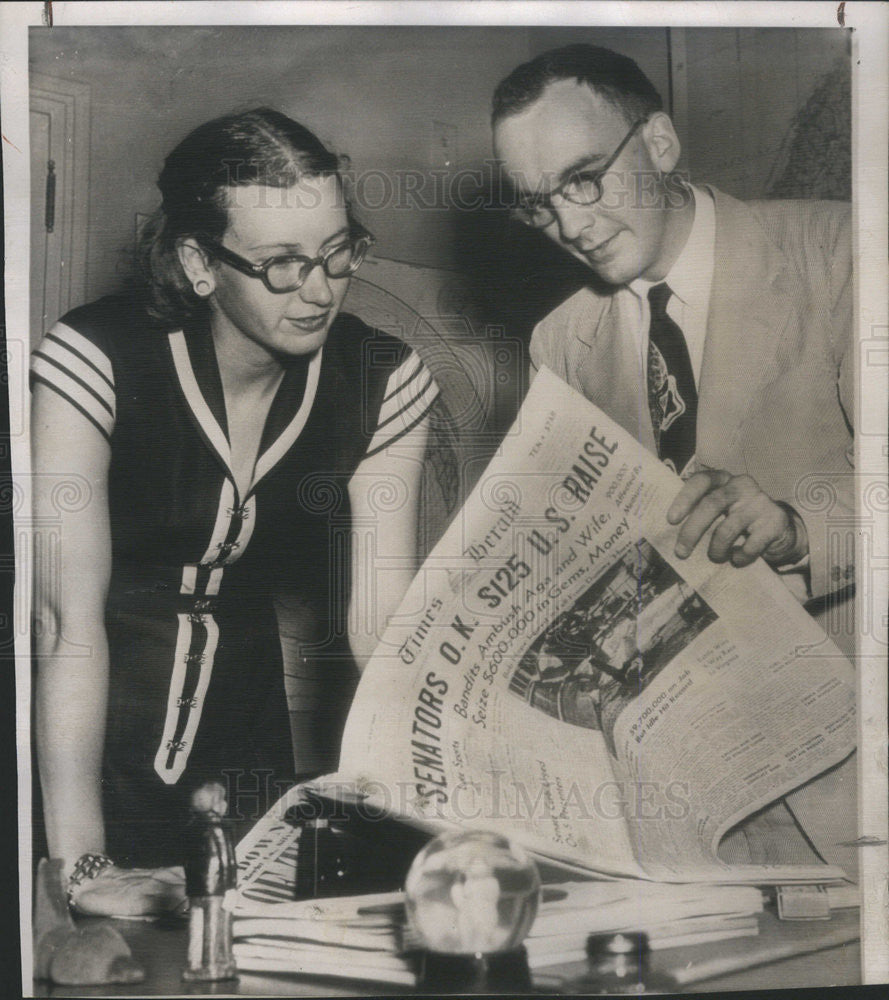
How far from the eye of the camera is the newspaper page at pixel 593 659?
1308mm

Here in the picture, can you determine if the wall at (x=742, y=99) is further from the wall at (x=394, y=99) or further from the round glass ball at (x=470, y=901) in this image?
the round glass ball at (x=470, y=901)

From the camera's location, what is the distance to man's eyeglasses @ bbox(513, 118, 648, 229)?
1.31m

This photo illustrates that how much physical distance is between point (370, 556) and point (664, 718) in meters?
0.48

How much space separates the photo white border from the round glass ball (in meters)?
0.51

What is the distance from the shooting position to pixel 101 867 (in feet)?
4.23

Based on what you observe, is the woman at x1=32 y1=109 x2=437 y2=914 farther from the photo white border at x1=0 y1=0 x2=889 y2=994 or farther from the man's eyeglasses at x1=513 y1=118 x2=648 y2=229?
the man's eyeglasses at x1=513 y1=118 x2=648 y2=229

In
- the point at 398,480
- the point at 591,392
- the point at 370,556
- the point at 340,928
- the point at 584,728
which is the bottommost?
the point at 340,928

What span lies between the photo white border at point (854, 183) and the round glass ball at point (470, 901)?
1.68 ft

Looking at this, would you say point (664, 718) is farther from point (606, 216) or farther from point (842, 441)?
point (606, 216)

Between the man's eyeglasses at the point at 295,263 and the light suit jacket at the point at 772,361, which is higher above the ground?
the man's eyeglasses at the point at 295,263

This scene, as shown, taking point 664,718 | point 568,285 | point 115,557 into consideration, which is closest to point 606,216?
point 568,285

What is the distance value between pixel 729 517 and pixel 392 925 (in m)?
0.75

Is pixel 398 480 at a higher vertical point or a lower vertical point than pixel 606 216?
lower

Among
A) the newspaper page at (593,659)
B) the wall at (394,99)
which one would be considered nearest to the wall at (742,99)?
the wall at (394,99)
